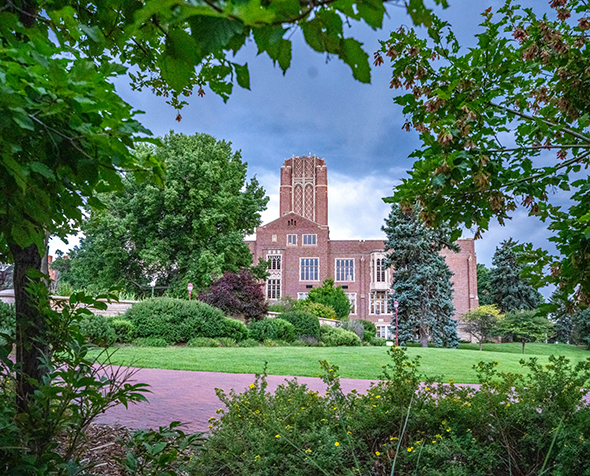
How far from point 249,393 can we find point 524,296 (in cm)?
3689

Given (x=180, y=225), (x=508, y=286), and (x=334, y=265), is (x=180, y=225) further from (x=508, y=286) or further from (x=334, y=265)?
Answer: (x=508, y=286)

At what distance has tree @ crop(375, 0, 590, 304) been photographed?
2656 mm

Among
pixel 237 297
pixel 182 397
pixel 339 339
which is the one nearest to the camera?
pixel 182 397

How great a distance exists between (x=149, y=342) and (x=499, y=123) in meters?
13.0

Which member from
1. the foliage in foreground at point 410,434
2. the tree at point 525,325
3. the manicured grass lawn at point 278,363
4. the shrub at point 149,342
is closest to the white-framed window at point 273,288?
the tree at point 525,325

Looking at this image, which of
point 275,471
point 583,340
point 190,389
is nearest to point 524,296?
point 583,340

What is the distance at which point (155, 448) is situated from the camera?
189 cm

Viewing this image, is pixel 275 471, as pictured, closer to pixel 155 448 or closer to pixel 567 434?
pixel 155 448

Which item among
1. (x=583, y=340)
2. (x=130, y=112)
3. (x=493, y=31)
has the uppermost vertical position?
(x=493, y=31)

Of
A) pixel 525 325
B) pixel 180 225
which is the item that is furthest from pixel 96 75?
pixel 525 325

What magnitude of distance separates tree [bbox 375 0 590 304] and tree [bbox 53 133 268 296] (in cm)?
1682

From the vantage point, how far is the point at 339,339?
1936cm

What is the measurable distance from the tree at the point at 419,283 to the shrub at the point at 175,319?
11707mm

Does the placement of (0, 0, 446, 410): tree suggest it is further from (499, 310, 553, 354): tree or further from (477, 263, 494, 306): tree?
(477, 263, 494, 306): tree
